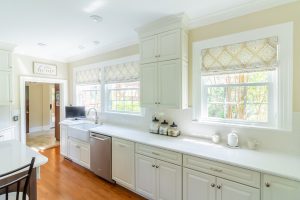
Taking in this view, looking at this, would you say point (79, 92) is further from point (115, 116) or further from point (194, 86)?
point (194, 86)

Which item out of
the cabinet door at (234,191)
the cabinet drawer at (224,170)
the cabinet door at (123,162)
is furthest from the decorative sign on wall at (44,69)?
the cabinet door at (234,191)

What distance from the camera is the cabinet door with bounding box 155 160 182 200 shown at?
1.98m

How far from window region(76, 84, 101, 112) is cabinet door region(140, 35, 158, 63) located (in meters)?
1.81

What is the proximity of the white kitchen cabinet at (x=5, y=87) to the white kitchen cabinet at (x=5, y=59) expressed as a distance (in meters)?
0.09

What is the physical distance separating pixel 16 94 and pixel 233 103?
4.50 m

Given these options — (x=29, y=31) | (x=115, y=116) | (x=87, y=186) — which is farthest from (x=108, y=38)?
(x=87, y=186)

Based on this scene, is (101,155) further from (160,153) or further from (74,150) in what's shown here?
(160,153)

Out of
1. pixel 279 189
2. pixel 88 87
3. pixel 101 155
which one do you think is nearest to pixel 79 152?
pixel 101 155

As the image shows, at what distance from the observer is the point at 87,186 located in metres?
2.71

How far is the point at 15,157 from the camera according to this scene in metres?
1.60

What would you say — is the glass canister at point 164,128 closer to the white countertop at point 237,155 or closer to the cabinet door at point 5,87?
the white countertop at point 237,155

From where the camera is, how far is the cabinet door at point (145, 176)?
7.27 feet

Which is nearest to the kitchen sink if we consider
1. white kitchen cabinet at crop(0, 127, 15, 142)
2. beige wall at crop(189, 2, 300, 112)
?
white kitchen cabinet at crop(0, 127, 15, 142)

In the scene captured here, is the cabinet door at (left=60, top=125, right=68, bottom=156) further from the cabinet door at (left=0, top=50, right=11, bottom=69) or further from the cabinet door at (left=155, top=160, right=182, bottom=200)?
the cabinet door at (left=155, top=160, right=182, bottom=200)
